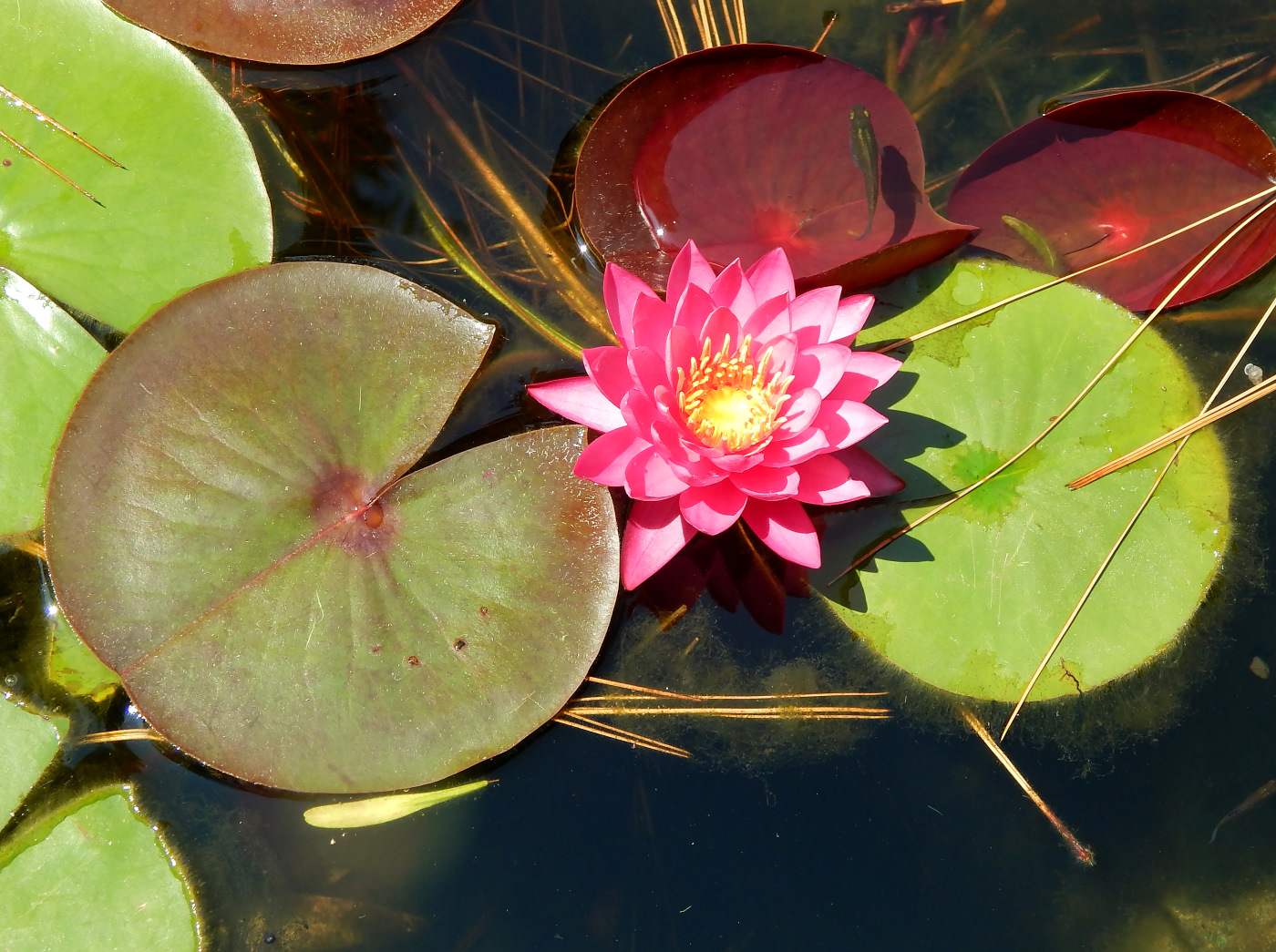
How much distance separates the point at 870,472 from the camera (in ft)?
8.38

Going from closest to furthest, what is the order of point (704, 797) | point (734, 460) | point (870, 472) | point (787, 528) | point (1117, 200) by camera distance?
point (734, 460), point (787, 528), point (870, 472), point (704, 797), point (1117, 200)

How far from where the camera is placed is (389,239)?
3037 millimetres

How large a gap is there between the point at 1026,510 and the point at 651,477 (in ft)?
4.34

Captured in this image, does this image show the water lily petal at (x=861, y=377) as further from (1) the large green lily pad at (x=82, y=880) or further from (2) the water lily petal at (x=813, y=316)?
(1) the large green lily pad at (x=82, y=880)

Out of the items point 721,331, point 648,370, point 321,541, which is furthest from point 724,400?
point 321,541

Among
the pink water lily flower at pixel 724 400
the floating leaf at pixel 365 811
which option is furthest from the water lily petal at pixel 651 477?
the floating leaf at pixel 365 811

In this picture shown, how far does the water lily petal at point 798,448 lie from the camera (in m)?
2.22

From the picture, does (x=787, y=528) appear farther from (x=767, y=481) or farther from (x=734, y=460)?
(x=734, y=460)

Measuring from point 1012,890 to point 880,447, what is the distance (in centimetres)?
158

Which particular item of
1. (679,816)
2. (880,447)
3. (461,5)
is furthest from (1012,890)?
(461,5)

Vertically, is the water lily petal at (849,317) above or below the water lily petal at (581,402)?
below

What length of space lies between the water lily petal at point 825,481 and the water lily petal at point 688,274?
63 cm

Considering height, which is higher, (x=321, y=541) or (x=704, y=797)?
(x=321, y=541)

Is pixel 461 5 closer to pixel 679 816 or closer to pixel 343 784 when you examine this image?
pixel 343 784
